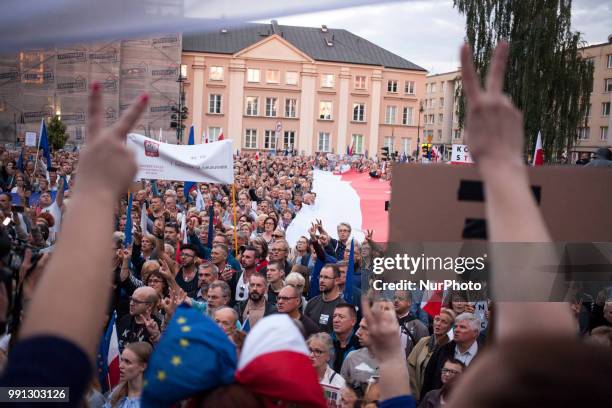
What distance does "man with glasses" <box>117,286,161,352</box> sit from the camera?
16.2ft

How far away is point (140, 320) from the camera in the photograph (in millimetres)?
5137

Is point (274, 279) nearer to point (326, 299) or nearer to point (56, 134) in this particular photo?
point (326, 299)

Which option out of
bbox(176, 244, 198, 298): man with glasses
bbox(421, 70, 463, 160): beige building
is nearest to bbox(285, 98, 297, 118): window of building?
bbox(421, 70, 463, 160): beige building

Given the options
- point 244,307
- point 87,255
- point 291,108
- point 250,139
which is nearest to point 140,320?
point 244,307

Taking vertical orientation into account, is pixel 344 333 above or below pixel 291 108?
below

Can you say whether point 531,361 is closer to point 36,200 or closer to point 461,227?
point 461,227

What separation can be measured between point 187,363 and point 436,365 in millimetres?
3610

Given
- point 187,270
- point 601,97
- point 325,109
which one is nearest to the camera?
point 187,270

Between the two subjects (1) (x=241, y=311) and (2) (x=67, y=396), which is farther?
(1) (x=241, y=311)

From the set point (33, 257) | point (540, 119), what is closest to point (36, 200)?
point (33, 257)

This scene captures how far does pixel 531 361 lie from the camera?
2.57 ft

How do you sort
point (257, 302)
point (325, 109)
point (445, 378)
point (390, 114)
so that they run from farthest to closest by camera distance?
point (390, 114) → point (325, 109) → point (257, 302) → point (445, 378)

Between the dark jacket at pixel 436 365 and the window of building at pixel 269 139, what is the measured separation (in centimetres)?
5559

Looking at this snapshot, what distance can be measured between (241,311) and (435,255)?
4.08 meters
